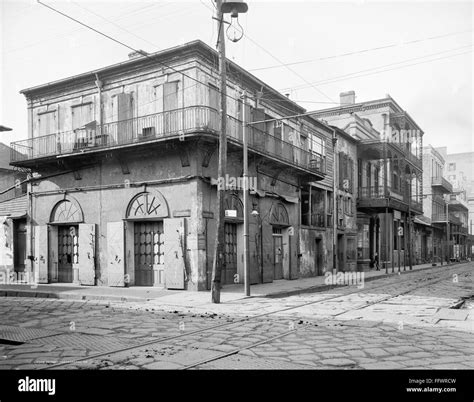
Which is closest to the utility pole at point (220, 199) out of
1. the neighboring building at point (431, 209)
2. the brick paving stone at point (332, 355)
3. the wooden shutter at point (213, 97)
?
the wooden shutter at point (213, 97)

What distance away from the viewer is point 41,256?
20.7 metres

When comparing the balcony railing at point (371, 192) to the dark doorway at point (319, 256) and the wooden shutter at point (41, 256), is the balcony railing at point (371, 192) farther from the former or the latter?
the wooden shutter at point (41, 256)

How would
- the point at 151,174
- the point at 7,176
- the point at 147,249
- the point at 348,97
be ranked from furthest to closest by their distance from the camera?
the point at 348,97
the point at 7,176
the point at 147,249
the point at 151,174

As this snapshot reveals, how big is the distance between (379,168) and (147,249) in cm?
2379

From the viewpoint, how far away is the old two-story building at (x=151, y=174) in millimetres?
17234

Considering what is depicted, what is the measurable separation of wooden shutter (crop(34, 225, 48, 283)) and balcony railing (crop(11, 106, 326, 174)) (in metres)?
3.18

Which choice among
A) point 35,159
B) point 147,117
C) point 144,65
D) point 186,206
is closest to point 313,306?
point 186,206

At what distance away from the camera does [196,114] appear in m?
16.9

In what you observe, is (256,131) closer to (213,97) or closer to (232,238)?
(213,97)

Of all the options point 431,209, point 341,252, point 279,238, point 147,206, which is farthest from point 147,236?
point 431,209

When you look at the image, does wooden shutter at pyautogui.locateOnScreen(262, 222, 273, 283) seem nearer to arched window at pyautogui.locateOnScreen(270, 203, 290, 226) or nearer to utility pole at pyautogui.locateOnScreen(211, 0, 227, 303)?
arched window at pyautogui.locateOnScreen(270, 203, 290, 226)

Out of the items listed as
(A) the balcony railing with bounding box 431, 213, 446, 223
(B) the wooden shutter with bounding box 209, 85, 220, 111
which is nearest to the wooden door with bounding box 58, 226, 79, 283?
(B) the wooden shutter with bounding box 209, 85, 220, 111

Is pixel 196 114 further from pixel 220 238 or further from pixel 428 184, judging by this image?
pixel 428 184

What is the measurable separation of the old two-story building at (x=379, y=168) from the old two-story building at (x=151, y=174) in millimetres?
11175
